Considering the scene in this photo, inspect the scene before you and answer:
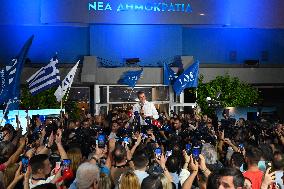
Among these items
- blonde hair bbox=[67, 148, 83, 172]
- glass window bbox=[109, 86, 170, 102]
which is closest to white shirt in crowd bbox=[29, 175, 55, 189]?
blonde hair bbox=[67, 148, 83, 172]

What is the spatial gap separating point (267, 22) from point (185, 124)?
60.2 ft

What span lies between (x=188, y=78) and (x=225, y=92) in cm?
300

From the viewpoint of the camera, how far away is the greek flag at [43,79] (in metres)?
17.2

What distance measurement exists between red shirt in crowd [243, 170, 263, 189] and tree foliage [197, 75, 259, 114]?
21.0 metres

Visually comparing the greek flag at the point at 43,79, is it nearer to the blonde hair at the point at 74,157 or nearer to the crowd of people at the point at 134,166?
the crowd of people at the point at 134,166

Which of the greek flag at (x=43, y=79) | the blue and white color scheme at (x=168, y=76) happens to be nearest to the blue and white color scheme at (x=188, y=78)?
the blue and white color scheme at (x=168, y=76)

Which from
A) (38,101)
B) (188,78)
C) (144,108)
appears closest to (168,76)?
(188,78)

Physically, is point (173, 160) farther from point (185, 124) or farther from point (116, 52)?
point (116, 52)

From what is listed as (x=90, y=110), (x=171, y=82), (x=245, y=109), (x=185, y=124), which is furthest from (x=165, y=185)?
(x=90, y=110)

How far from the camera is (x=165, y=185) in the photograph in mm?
6320

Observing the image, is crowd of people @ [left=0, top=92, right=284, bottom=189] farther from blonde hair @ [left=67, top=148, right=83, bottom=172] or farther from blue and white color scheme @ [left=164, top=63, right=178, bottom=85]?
blue and white color scheme @ [left=164, top=63, right=178, bottom=85]

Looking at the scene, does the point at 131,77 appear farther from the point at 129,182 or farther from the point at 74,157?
the point at 129,182

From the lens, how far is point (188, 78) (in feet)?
85.8

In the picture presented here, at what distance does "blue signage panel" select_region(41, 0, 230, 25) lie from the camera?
29.1 m
